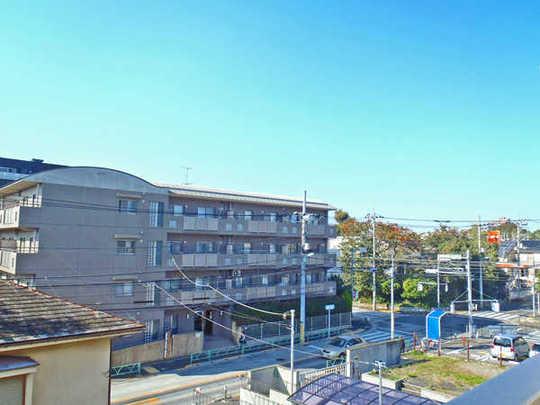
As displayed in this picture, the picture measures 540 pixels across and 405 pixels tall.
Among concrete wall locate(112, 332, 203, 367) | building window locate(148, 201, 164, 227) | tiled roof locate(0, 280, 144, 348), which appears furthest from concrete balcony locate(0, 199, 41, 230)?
tiled roof locate(0, 280, 144, 348)

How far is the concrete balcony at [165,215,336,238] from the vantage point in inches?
944

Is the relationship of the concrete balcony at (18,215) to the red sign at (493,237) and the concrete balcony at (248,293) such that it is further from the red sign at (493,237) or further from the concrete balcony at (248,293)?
the red sign at (493,237)

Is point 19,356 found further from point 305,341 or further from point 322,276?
point 322,276

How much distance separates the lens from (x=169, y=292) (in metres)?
23.0

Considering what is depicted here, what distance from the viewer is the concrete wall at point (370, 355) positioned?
17.5m

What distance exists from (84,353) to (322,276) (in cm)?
2829

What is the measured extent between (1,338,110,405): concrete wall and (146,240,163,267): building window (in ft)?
57.5

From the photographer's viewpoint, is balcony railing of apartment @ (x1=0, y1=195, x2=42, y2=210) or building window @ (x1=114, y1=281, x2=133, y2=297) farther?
building window @ (x1=114, y1=281, x2=133, y2=297)

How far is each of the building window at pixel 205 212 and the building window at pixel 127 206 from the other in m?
4.20

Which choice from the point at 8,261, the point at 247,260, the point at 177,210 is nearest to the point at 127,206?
the point at 177,210

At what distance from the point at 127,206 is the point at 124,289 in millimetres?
4469

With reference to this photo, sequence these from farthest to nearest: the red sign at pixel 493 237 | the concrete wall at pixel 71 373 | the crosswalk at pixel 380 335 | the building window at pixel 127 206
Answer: the red sign at pixel 493 237
the crosswalk at pixel 380 335
the building window at pixel 127 206
the concrete wall at pixel 71 373

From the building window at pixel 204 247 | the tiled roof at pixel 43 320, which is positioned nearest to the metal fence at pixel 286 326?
the building window at pixel 204 247

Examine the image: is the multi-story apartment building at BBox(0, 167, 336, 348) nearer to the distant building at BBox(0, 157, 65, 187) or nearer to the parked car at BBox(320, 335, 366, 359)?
the parked car at BBox(320, 335, 366, 359)
